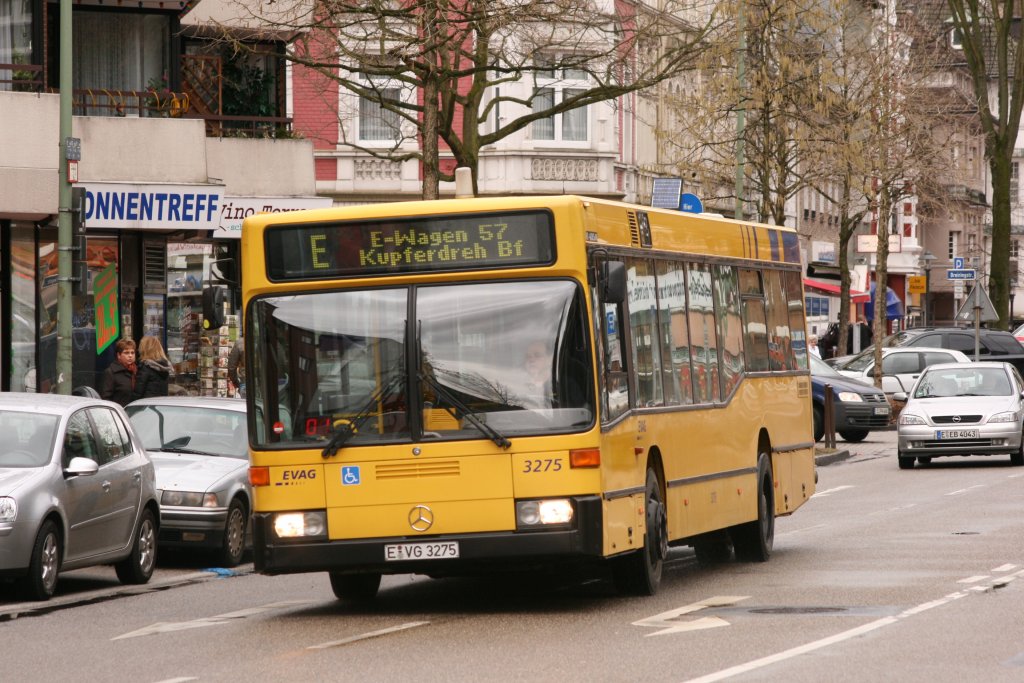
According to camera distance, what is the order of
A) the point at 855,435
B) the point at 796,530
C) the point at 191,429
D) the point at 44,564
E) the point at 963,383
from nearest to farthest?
1. the point at 44,564
2. the point at 191,429
3. the point at 796,530
4. the point at 963,383
5. the point at 855,435

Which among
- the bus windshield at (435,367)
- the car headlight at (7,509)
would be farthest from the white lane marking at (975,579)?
the car headlight at (7,509)

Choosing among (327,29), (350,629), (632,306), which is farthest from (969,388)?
(350,629)

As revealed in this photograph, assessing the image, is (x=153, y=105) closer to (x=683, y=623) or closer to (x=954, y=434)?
(x=954, y=434)

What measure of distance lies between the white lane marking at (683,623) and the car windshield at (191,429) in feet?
23.1

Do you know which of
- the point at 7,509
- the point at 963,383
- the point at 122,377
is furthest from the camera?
the point at 963,383

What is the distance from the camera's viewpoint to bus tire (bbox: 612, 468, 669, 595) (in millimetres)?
13734

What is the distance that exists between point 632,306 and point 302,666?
4.22m

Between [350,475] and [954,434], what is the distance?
65.1ft

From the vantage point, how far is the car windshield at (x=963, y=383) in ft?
104

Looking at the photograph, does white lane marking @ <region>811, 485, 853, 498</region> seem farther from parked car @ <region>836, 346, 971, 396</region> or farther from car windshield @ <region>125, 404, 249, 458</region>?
parked car @ <region>836, 346, 971, 396</region>

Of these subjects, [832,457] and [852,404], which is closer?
[832,457]

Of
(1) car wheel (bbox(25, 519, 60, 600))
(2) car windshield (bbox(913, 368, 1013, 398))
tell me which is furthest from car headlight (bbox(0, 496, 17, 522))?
(2) car windshield (bbox(913, 368, 1013, 398))

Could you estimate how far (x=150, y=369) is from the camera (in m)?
23.8

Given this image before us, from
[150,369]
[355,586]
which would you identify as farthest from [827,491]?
[355,586]
